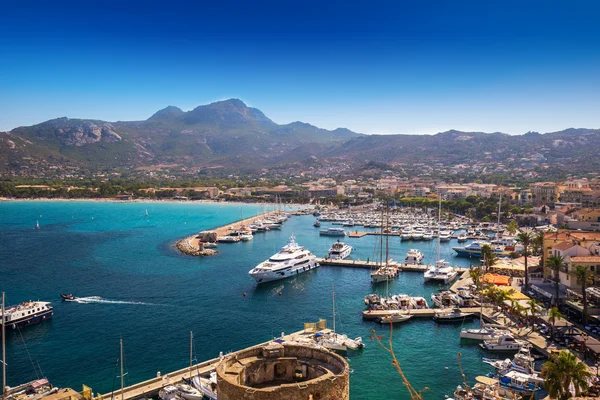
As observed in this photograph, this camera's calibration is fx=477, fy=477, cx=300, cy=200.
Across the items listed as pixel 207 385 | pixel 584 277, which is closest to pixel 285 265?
pixel 207 385

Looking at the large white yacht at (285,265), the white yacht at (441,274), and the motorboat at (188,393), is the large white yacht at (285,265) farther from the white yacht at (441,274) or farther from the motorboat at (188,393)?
the motorboat at (188,393)

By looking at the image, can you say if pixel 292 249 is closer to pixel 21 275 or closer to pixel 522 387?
pixel 21 275

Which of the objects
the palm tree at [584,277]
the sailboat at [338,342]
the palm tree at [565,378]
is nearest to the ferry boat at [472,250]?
the palm tree at [584,277]

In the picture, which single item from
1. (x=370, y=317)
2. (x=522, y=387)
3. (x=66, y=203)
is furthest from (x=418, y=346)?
(x=66, y=203)

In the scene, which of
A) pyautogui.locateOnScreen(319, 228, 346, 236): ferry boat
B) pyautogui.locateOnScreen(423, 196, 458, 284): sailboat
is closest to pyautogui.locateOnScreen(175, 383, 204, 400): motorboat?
pyautogui.locateOnScreen(423, 196, 458, 284): sailboat

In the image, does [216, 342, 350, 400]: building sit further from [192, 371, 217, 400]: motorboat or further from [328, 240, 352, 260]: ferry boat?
[328, 240, 352, 260]: ferry boat

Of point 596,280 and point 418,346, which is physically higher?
point 596,280

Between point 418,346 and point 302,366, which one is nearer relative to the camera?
point 302,366
